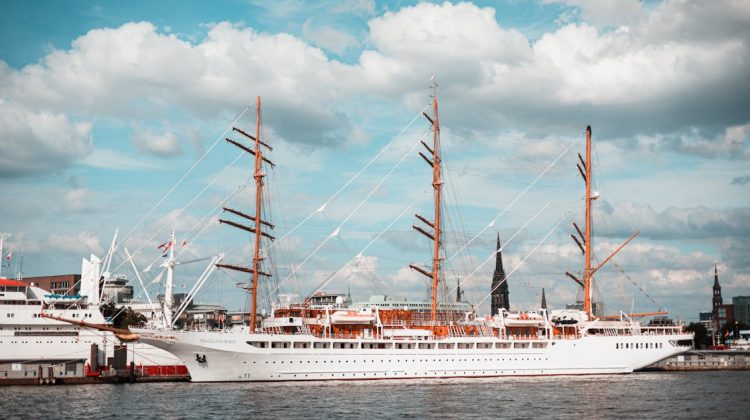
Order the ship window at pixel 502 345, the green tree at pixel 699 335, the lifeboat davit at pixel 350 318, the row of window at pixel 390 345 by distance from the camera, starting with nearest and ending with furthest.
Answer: the row of window at pixel 390 345 → the lifeboat davit at pixel 350 318 → the ship window at pixel 502 345 → the green tree at pixel 699 335

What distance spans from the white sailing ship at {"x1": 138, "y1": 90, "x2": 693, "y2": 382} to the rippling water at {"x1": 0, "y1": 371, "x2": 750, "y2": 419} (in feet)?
6.63

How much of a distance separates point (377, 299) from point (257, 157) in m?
110

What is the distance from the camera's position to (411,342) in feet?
220

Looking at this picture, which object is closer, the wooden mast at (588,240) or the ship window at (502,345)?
the ship window at (502,345)

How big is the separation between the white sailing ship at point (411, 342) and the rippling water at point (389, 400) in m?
2.02

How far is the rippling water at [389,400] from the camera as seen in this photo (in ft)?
144

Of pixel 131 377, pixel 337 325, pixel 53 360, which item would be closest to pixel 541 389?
pixel 337 325

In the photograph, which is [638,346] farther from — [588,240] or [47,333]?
[47,333]

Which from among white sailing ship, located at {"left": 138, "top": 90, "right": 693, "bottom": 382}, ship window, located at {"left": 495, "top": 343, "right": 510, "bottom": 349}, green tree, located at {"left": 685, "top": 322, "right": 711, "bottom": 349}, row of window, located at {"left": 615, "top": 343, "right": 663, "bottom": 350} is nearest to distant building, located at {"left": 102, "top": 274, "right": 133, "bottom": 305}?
white sailing ship, located at {"left": 138, "top": 90, "right": 693, "bottom": 382}

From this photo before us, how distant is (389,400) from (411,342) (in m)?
17.6

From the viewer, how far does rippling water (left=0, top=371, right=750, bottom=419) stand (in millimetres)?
43750

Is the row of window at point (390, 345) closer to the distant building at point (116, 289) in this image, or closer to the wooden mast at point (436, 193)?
the wooden mast at point (436, 193)

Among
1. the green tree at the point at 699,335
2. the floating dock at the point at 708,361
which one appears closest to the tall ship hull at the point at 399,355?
the floating dock at the point at 708,361

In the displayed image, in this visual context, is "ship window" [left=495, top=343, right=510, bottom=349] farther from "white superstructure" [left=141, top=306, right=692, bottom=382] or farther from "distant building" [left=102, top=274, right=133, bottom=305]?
"distant building" [left=102, top=274, right=133, bottom=305]
